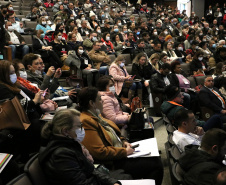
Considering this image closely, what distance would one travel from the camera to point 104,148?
8.11 feet

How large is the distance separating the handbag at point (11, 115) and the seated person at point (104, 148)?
54cm

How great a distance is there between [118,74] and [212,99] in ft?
6.04

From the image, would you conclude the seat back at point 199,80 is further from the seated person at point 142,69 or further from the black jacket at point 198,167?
the black jacket at point 198,167

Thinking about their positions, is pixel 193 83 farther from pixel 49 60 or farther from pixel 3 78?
pixel 3 78

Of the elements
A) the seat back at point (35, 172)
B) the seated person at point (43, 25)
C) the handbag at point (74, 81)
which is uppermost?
the seated person at point (43, 25)

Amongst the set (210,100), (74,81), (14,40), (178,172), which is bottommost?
(210,100)

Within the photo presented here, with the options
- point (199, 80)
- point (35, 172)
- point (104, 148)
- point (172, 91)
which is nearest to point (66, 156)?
point (35, 172)

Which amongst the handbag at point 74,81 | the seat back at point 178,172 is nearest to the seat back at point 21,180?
the seat back at point 178,172

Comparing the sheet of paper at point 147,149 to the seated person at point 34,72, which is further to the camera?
the seated person at point 34,72

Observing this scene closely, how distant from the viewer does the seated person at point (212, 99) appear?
486 cm

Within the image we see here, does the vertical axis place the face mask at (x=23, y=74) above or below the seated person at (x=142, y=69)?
above

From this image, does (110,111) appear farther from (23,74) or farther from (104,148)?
(23,74)

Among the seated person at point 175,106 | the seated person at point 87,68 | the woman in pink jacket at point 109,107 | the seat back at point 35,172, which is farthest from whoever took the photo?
the seated person at point 87,68

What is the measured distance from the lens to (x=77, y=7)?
11812mm
